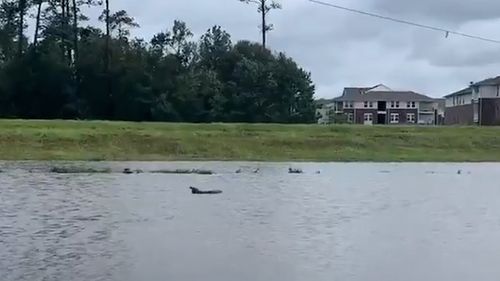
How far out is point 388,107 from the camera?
136750 millimetres

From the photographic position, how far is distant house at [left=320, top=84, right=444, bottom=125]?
5369 inches

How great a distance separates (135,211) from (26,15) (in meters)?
54.2

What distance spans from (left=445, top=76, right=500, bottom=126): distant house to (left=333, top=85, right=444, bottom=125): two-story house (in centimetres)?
2456

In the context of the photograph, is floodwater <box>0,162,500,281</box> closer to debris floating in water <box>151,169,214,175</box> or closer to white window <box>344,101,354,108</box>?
debris floating in water <box>151,169,214,175</box>

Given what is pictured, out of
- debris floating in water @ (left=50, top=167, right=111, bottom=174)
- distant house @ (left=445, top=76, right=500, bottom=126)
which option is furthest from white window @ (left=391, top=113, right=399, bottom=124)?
debris floating in water @ (left=50, top=167, right=111, bottom=174)

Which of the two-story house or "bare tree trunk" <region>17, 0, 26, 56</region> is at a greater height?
"bare tree trunk" <region>17, 0, 26, 56</region>

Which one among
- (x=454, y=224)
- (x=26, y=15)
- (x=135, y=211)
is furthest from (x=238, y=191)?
(x=26, y=15)

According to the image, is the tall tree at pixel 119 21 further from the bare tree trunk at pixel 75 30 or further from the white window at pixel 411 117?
the white window at pixel 411 117

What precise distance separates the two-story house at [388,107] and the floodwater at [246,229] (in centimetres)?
10868

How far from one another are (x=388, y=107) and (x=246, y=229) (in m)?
123

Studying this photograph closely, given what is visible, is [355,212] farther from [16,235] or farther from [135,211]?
[16,235]

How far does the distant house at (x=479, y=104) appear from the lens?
317ft

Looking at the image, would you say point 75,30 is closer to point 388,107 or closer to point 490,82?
point 490,82

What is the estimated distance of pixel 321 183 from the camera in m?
27.4
